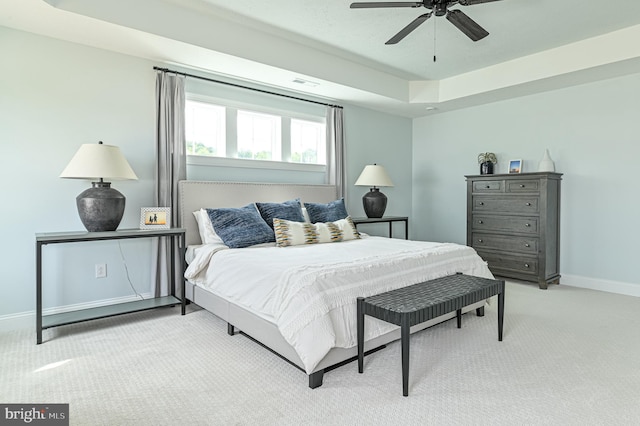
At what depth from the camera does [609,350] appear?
2.66 meters

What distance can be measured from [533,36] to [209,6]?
325 cm

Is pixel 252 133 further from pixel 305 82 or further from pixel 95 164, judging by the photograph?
pixel 95 164

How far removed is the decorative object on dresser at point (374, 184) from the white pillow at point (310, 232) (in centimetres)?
124

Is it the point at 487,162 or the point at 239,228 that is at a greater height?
the point at 487,162

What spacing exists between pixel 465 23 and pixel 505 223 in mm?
2932

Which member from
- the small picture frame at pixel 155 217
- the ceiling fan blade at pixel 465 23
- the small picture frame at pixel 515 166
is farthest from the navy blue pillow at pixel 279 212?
the small picture frame at pixel 515 166

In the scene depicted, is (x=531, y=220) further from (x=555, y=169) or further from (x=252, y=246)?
(x=252, y=246)

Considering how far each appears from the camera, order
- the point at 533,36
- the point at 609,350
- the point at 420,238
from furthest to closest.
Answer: the point at 420,238 < the point at 533,36 < the point at 609,350

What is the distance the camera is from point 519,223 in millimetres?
4672

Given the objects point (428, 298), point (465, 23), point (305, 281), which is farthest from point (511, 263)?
point (305, 281)

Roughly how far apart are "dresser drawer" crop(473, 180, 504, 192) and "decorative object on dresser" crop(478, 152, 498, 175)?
32 centimetres

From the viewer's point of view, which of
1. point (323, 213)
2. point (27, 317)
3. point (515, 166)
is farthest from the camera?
point (515, 166)

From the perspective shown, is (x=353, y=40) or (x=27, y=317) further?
(x=353, y=40)

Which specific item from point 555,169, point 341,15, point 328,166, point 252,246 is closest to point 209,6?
point 341,15
